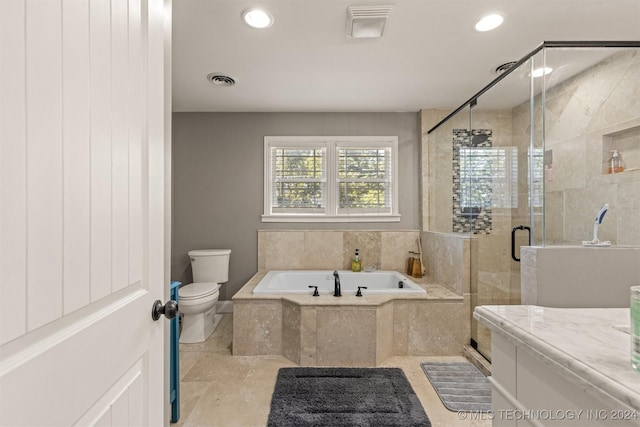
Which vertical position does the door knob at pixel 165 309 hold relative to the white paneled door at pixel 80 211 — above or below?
below

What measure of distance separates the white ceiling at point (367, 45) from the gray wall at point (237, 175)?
38cm

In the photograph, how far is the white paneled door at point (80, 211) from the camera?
1.45ft

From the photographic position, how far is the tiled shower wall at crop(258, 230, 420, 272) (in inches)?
134

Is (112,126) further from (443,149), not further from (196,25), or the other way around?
(443,149)

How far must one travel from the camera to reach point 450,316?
2.48 m

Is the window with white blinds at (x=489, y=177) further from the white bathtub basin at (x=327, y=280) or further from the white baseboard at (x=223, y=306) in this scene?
the white baseboard at (x=223, y=306)

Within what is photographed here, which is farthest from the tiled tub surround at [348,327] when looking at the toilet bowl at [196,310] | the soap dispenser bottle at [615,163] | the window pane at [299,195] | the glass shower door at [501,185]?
the soap dispenser bottle at [615,163]

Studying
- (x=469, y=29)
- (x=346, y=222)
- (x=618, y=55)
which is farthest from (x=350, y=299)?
(x=618, y=55)

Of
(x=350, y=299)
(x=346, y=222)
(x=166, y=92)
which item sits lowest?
(x=350, y=299)

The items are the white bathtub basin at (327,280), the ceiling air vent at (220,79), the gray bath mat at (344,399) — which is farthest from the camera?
the white bathtub basin at (327,280)

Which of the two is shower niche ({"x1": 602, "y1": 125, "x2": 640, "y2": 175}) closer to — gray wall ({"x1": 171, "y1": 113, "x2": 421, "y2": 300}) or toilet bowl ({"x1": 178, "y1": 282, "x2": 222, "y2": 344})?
gray wall ({"x1": 171, "y1": 113, "x2": 421, "y2": 300})

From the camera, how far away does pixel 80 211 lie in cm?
57

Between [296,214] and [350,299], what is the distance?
1407 mm

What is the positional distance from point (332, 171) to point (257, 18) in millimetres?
1875
